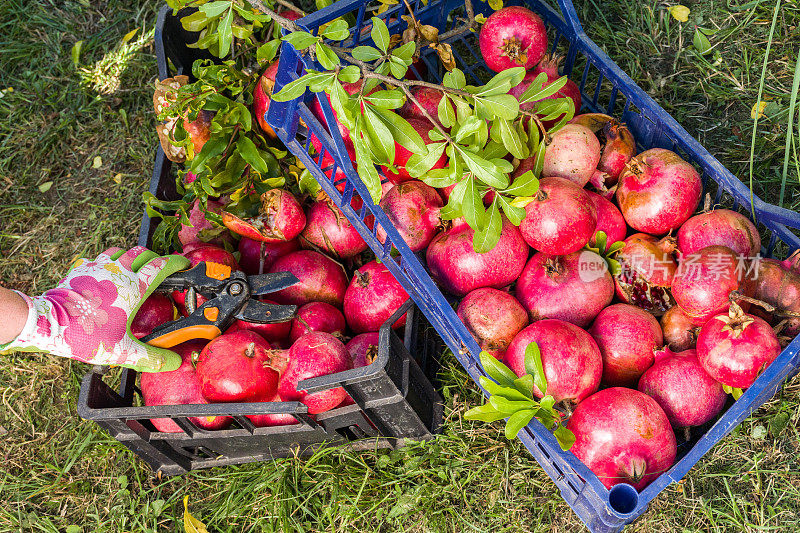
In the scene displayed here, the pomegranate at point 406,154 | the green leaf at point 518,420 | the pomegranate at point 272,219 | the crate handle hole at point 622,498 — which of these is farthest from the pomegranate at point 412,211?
the crate handle hole at point 622,498

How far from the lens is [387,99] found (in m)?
1.72

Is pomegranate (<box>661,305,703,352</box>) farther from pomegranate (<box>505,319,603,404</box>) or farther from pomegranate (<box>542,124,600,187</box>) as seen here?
pomegranate (<box>542,124,600,187</box>)

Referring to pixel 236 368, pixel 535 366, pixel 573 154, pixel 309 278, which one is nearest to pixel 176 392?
pixel 236 368

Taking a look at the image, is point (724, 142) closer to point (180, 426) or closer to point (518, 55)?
point (518, 55)

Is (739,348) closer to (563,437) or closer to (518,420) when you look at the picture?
(563,437)

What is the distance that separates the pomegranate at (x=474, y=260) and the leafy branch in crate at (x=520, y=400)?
0.37m

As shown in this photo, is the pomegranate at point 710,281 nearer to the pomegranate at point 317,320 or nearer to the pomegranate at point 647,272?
the pomegranate at point 647,272

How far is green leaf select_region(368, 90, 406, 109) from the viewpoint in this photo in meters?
1.72

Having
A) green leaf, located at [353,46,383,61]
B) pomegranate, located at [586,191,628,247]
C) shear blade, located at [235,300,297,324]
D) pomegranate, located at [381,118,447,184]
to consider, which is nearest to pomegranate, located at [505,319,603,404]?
pomegranate, located at [586,191,628,247]

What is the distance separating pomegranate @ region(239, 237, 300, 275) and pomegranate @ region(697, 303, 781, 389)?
1.59 m

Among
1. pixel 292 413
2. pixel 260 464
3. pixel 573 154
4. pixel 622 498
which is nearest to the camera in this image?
pixel 622 498

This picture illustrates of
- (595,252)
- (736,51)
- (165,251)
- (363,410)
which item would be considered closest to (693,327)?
(595,252)

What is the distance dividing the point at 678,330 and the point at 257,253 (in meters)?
1.59

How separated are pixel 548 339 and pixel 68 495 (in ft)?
6.85
